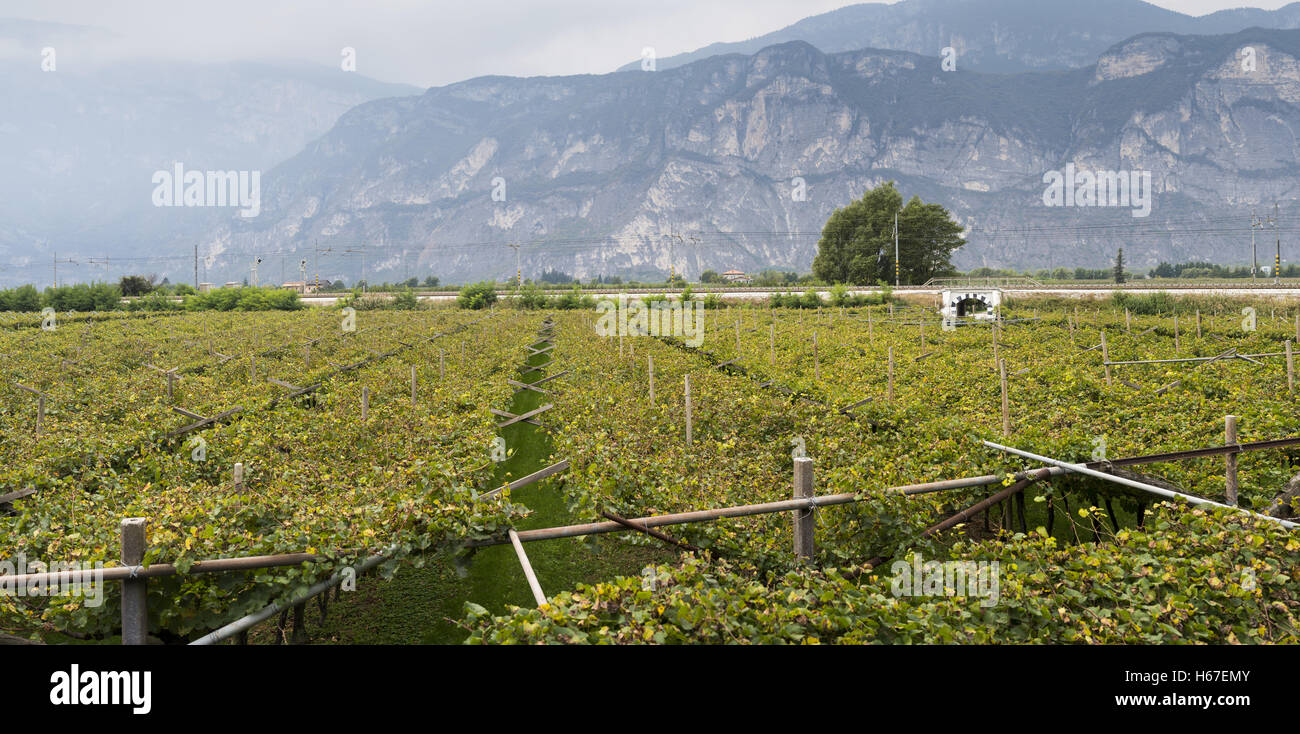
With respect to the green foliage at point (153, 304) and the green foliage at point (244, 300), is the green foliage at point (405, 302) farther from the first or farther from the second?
the green foliage at point (153, 304)

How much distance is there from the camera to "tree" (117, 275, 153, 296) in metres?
67.6

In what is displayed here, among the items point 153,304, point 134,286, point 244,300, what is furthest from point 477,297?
point 134,286

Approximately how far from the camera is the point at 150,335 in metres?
32.5

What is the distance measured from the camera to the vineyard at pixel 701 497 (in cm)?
462

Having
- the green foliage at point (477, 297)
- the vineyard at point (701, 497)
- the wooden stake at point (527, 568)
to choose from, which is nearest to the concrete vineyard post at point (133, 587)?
the vineyard at point (701, 497)

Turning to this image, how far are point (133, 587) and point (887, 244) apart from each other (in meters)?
80.0

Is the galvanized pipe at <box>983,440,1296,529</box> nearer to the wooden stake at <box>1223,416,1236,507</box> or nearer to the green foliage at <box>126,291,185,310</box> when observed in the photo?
the wooden stake at <box>1223,416,1236,507</box>

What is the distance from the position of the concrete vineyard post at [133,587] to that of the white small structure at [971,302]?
39.2 meters

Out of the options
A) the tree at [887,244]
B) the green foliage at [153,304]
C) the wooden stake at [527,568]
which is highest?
the tree at [887,244]

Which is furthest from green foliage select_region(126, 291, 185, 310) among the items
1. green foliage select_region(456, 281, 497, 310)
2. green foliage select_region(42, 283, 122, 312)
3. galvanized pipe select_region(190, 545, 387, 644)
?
galvanized pipe select_region(190, 545, 387, 644)

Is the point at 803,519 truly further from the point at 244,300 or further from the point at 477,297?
the point at 244,300

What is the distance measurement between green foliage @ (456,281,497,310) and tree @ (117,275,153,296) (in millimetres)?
28926

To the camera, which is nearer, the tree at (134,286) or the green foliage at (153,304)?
the green foliage at (153,304)
